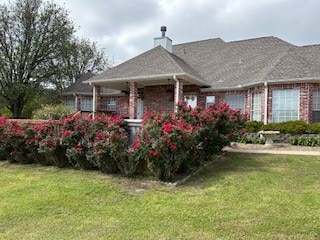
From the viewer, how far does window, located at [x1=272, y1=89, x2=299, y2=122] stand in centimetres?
1514

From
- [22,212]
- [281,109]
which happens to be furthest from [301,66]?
[22,212]

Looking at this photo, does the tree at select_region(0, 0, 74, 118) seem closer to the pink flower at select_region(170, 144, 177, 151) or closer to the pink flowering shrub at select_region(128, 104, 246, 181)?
the pink flowering shrub at select_region(128, 104, 246, 181)

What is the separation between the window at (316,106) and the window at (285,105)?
2.40 feet

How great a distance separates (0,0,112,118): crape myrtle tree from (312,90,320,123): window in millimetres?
18323

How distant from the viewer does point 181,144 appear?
736cm

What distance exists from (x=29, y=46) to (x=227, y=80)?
15532 millimetres

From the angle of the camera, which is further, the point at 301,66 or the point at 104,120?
the point at 301,66

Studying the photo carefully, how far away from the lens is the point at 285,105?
1539cm

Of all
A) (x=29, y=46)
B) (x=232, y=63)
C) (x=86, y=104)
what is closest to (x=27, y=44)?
(x=29, y=46)

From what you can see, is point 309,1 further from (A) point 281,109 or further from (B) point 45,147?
(B) point 45,147

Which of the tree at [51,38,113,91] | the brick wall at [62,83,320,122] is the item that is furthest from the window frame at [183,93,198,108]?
the tree at [51,38,113,91]

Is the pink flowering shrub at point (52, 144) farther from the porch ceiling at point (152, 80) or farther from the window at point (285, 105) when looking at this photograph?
the window at point (285, 105)

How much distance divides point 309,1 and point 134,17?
9.82 metres

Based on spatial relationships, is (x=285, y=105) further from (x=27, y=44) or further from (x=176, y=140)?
(x=27, y=44)
